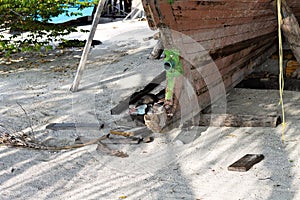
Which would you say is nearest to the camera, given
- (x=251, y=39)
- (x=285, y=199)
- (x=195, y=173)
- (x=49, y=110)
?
(x=285, y=199)

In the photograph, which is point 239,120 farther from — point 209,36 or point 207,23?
A: point 207,23

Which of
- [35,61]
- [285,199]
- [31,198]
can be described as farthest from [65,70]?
[285,199]

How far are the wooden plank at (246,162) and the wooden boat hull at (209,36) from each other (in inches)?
38.3

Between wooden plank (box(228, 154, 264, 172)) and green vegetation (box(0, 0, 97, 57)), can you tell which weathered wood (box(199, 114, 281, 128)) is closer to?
wooden plank (box(228, 154, 264, 172))

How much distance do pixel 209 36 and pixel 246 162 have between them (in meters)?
1.49

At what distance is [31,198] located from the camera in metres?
4.22

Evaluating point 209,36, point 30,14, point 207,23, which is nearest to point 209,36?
point 209,36

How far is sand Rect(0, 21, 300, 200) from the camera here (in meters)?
4.20

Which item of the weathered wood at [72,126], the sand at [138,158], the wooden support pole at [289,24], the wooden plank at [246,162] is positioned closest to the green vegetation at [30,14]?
the sand at [138,158]

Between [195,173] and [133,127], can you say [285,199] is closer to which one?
[195,173]

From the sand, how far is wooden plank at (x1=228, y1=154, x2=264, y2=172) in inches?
1.9

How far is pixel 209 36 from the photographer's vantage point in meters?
5.25

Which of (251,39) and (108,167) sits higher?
(251,39)

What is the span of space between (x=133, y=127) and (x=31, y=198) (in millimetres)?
1871
